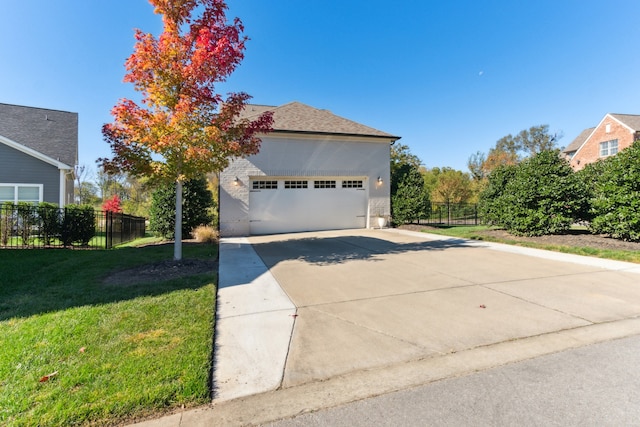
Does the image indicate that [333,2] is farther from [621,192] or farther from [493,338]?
[493,338]

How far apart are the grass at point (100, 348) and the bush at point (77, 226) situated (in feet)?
15.6

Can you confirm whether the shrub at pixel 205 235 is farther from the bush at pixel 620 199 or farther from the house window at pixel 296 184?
the bush at pixel 620 199

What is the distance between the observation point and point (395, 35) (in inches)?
527

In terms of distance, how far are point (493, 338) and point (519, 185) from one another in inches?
364

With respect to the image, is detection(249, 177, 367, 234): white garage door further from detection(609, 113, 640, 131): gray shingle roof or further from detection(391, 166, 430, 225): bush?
detection(609, 113, 640, 131): gray shingle roof

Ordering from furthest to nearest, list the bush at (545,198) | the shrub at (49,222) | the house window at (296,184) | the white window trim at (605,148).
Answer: the white window trim at (605,148), the house window at (296,184), the bush at (545,198), the shrub at (49,222)

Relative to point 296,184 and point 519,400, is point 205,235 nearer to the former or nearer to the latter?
point 296,184

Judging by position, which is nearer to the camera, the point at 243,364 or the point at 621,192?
the point at 243,364

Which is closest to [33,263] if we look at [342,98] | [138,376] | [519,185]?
[138,376]

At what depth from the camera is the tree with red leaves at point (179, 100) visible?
18.9ft

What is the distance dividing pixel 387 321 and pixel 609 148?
1427 inches

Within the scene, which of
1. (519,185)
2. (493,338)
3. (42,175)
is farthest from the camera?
(42,175)

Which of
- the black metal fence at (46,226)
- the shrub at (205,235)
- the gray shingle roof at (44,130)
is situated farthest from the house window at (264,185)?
the gray shingle roof at (44,130)

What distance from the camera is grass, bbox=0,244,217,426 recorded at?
81.0 inches
